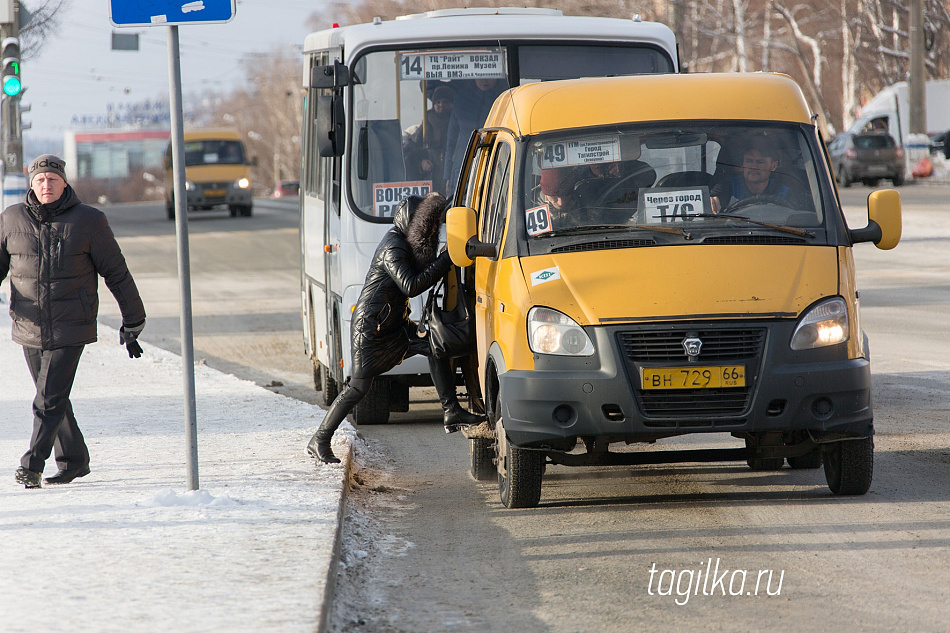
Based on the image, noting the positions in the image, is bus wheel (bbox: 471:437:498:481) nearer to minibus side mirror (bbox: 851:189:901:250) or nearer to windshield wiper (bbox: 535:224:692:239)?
windshield wiper (bbox: 535:224:692:239)

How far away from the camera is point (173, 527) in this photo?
5.98m

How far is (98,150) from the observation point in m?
97.7

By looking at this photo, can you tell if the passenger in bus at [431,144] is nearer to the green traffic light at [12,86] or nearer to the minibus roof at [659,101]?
the minibus roof at [659,101]

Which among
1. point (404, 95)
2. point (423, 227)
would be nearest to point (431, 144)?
point (404, 95)

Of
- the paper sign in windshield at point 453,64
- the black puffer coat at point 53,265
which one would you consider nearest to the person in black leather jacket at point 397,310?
the black puffer coat at point 53,265

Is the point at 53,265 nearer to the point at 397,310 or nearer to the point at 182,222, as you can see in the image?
the point at 182,222

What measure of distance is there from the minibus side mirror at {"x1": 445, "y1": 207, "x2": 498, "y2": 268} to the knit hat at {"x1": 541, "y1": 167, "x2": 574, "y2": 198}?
0.42m

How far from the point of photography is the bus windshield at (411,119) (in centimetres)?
973

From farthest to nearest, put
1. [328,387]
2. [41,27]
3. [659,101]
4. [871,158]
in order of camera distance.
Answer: [871,158] → [41,27] → [328,387] → [659,101]

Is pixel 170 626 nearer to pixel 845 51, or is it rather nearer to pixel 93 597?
pixel 93 597

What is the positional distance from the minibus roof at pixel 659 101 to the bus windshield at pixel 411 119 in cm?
250

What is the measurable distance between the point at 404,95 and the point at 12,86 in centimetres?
1096

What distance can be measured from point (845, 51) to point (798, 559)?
58.6 meters

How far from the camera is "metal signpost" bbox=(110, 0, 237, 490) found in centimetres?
600
